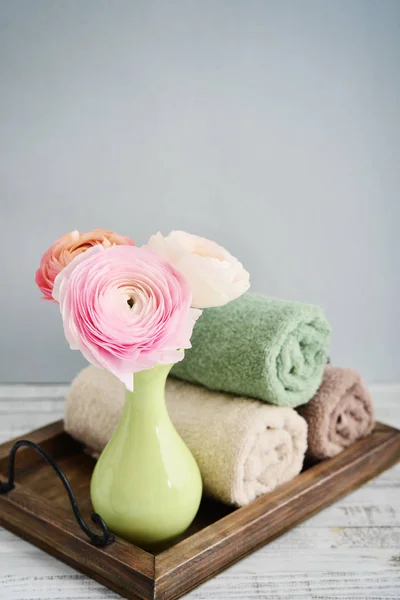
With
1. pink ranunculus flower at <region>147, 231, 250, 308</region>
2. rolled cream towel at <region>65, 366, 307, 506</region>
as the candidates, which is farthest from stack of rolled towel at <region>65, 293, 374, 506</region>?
pink ranunculus flower at <region>147, 231, 250, 308</region>

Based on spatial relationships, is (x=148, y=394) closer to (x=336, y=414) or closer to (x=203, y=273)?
(x=203, y=273)

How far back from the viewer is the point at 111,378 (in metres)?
0.96

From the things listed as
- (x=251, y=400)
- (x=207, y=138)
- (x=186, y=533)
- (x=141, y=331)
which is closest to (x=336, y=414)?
(x=251, y=400)

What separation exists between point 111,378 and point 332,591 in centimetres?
39

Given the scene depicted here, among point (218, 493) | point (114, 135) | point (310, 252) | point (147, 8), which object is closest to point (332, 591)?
point (218, 493)

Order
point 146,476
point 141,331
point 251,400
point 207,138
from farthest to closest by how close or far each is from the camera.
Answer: point 207,138
point 251,400
point 146,476
point 141,331

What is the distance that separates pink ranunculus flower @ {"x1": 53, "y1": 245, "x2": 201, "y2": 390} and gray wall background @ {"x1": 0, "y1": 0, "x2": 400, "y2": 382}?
54 centimetres

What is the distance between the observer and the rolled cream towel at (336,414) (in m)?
0.90

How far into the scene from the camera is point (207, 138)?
1.17 meters

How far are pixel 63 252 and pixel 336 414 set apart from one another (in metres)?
0.41

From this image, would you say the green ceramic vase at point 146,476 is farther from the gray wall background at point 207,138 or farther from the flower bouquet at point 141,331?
the gray wall background at point 207,138

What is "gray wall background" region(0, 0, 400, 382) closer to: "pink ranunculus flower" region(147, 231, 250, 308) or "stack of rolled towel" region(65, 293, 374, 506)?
"stack of rolled towel" region(65, 293, 374, 506)

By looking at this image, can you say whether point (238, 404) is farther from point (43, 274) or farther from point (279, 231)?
point (279, 231)

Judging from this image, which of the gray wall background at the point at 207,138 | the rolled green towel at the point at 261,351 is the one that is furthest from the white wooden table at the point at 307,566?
the gray wall background at the point at 207,138
